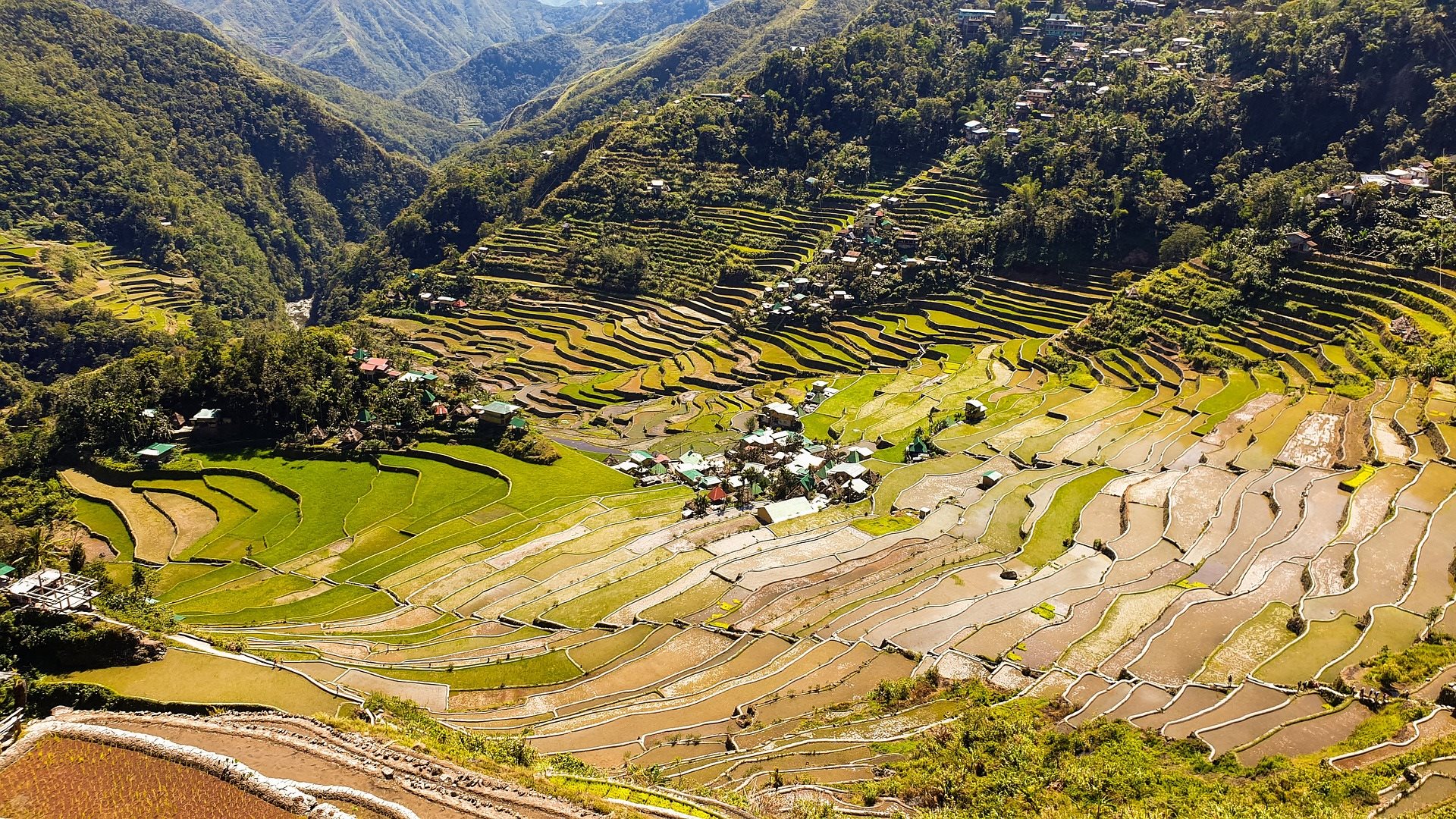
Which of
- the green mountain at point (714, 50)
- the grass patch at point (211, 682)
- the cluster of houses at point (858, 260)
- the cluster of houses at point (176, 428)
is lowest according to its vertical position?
the cluster of houses at point (176, 428)

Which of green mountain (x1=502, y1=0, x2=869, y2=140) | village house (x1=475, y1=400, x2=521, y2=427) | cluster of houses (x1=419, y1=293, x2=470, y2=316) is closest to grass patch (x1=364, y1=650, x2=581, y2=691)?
village house (x1=475, y1=400, x2=521, y2=427)

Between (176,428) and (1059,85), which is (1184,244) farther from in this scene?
(176,428)

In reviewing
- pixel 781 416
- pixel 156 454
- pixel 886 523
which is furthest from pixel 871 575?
pixel 156 454

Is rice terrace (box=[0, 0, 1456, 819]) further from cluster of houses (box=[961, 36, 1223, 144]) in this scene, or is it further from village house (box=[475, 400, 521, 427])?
village house (box=[475, 400, 521, 427])

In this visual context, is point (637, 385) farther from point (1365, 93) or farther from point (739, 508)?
point (1365, 93)

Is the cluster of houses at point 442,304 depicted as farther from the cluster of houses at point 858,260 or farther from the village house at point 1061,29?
the village house at point 1061,29

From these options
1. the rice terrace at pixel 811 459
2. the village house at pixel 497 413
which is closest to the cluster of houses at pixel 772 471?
the rice terrace at pixel 811 459

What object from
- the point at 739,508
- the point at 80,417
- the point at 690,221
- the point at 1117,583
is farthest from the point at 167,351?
the point at 1117,583
